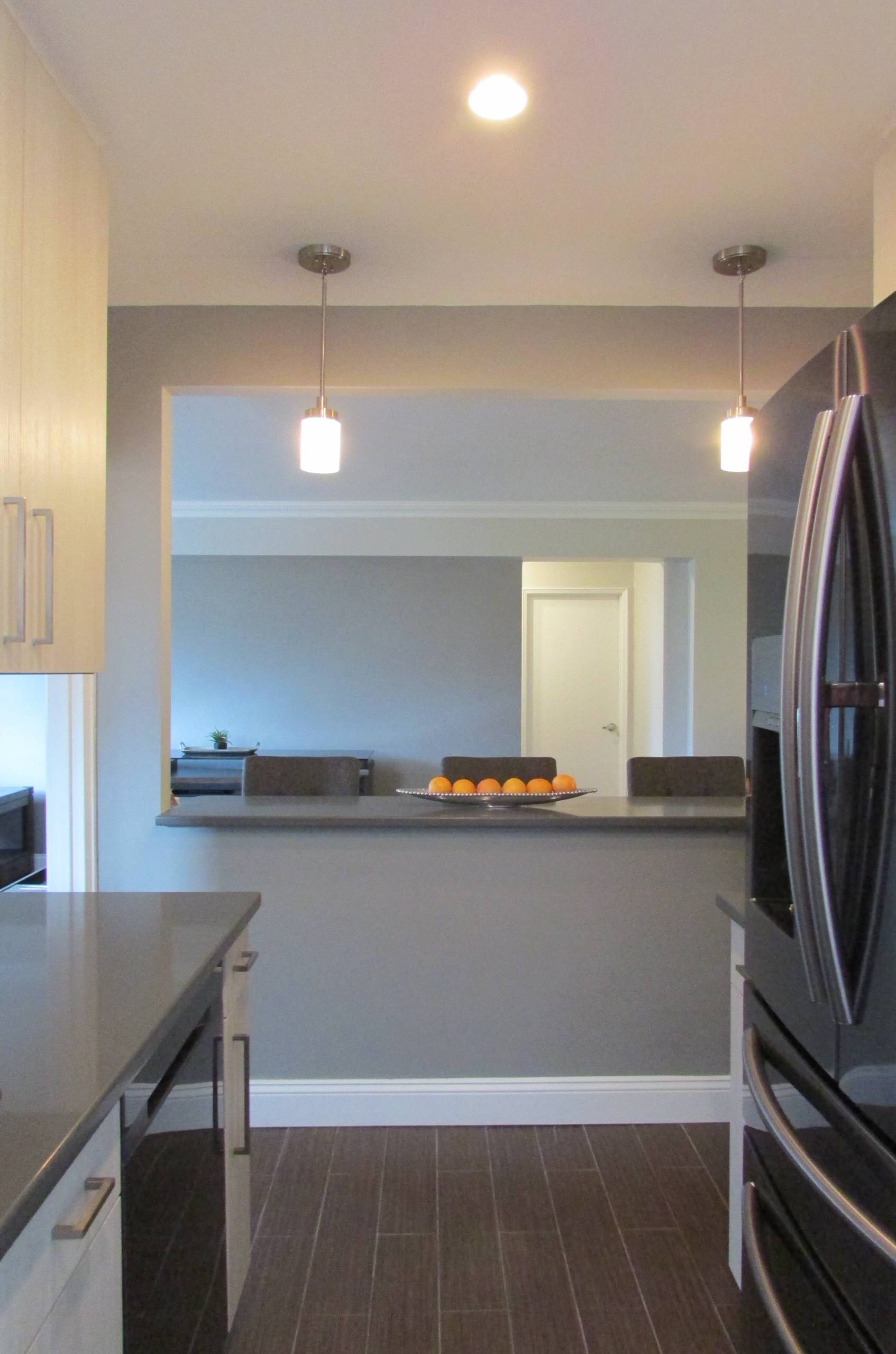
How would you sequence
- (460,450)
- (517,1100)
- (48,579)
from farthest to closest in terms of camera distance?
(460,450) → (517,1100) → (48,579)

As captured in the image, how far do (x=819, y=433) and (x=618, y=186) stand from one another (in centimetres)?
116

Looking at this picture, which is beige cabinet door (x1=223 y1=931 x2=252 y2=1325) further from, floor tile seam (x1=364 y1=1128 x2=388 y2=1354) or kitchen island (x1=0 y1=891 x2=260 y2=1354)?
floor tile seam (x1=364 y1=1128 x2=388 y2=1354)

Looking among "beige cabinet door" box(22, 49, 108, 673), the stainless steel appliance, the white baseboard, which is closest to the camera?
the stainless steel appliance

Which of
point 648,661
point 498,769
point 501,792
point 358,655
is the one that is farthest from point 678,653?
point 501,792

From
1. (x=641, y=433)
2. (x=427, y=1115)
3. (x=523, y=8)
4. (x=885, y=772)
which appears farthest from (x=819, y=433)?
(x=641, y=433)

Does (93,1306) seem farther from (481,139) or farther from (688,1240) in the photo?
(481,139)

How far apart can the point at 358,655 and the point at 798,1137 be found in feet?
18.0

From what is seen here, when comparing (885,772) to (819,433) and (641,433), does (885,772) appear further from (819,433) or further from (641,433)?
(641,433)

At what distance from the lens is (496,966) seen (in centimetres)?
280

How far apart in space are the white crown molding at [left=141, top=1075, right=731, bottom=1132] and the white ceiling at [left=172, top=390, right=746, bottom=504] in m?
2.01

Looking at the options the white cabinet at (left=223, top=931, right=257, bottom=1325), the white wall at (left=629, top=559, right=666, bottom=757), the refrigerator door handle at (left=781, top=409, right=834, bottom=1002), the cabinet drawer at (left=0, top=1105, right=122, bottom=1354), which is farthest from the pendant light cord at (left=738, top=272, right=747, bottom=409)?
the white wall at (left=629, top=559, right=666, bottom=757)

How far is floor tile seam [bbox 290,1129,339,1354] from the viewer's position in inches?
74.9

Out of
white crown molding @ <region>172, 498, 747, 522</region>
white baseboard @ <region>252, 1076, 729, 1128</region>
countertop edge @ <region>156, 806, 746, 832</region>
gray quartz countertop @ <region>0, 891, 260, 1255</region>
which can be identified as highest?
white crown molding @ <region>172, 498, 747, 522</region>

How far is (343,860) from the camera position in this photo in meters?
2.79
